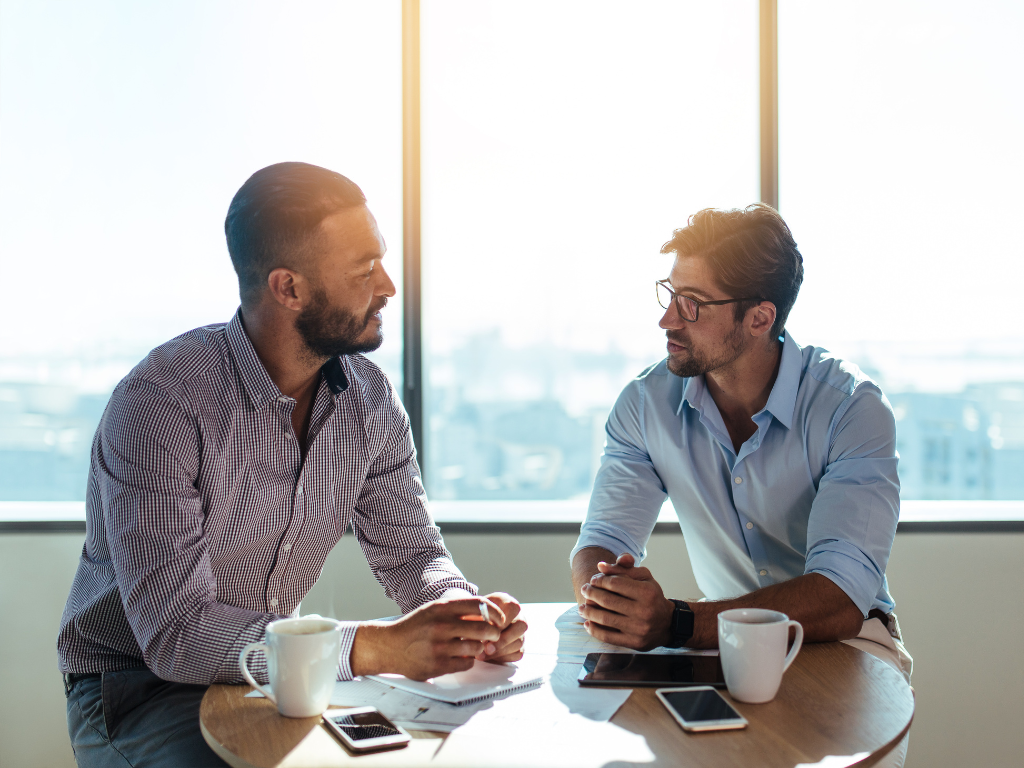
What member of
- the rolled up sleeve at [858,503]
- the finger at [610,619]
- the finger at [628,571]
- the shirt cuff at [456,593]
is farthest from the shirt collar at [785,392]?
the shirt cuff at [456,593]

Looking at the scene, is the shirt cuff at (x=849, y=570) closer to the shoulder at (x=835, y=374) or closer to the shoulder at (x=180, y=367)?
the shoulder at (x=835, y=374)

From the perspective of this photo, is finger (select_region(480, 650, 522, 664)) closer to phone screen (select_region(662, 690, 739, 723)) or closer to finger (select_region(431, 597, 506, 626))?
finger (select_region(431, 597, 506, 626))

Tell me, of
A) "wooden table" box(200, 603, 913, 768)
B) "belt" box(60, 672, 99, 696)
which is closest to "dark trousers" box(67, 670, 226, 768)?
"belt" box(60, 672, 99, 696)

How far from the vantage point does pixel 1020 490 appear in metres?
2.80

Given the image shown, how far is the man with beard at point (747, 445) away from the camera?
1666mm

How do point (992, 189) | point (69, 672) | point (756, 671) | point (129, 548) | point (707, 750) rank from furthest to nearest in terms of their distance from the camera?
1. point (992, 189)
2. point (69, 672)
3. point (129, 548)
4. point (756, 671)
5. point (707, 750)

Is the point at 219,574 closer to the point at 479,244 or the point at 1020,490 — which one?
the point at 479,244

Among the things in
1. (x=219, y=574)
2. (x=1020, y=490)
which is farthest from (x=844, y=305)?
(x=219, y=574)

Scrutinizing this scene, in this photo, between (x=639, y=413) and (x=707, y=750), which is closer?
(x=707, y=750)

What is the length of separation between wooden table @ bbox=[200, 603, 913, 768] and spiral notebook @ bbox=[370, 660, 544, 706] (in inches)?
4.9

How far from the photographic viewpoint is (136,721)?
137cm

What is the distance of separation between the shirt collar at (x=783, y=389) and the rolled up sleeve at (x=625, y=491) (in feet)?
0.45

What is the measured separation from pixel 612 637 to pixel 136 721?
839 millimetres

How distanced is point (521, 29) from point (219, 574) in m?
2.15
